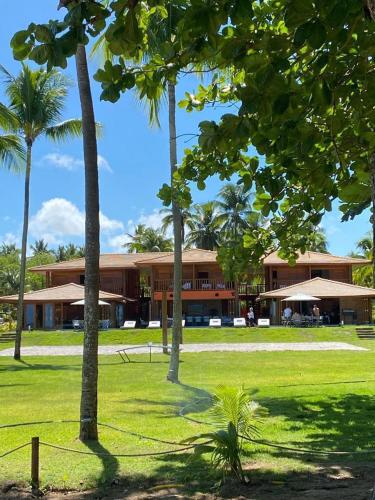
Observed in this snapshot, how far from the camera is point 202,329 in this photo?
120ft

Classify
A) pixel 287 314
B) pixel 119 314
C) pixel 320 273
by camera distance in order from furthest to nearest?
pixel 320 273, pixel 119 314, pixel 287 314

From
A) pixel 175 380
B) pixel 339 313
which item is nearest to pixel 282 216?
pixel 175 380

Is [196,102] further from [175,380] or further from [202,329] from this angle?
[202,329]

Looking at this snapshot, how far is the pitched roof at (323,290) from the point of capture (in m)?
37.8

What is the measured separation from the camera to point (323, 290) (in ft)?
127

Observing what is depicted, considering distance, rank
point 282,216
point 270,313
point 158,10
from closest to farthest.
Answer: point 158,10
point 282,216
point 270,313

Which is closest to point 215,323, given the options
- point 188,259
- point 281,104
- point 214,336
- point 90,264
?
point 214,336

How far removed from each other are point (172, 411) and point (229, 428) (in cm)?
460

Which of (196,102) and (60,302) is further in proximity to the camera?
(60,302)

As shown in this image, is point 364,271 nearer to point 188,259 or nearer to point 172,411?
point 188,259

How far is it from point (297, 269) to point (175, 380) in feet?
107

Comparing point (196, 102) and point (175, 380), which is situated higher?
point (196, 102)

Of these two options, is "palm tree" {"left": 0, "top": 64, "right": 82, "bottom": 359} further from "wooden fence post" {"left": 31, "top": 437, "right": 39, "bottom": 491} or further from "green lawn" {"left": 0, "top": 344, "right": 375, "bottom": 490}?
"wooden fence post" {"left": 31, "top": 437, "right": 39, "bottom": 491}

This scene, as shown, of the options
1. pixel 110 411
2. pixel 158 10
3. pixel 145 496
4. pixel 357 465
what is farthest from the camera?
pixel 110 411
